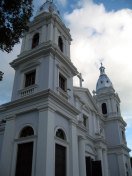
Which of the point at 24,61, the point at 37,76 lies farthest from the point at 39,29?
the point at 37,76

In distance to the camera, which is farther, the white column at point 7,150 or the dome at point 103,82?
the dome at point 103,82

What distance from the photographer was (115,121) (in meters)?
28.3

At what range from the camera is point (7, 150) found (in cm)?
1313

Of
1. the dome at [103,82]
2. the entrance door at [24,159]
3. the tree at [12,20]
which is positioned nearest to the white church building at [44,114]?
the entrance door at [24,159]

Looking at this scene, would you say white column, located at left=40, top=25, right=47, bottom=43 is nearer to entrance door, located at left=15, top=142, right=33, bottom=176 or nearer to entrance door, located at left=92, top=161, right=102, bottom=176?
entrance door, located at left=15, top=142, right=33, bottom=176

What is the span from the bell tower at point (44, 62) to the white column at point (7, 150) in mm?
2130

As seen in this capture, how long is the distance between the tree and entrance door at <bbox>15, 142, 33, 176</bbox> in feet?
19.8

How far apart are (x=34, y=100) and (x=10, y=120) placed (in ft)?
7.40

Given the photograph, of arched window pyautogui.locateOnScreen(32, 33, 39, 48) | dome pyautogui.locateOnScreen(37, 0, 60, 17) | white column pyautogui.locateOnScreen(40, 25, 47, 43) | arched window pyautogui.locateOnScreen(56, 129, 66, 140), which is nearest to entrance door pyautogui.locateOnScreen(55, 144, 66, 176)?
arched window pyautogui.locateOnScreen(56, 129, 66, 140)

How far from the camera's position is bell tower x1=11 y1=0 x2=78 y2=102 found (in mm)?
14617

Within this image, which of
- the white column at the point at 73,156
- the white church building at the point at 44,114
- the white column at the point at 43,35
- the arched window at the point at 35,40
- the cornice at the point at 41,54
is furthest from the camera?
the arched window at the point at 35,40

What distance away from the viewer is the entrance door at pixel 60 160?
41.2ft

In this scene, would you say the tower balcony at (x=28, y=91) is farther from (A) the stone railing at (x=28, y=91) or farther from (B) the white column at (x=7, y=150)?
(B) the white column at (x=7, y=150)

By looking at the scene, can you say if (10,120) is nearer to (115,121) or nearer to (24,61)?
(24,61)
